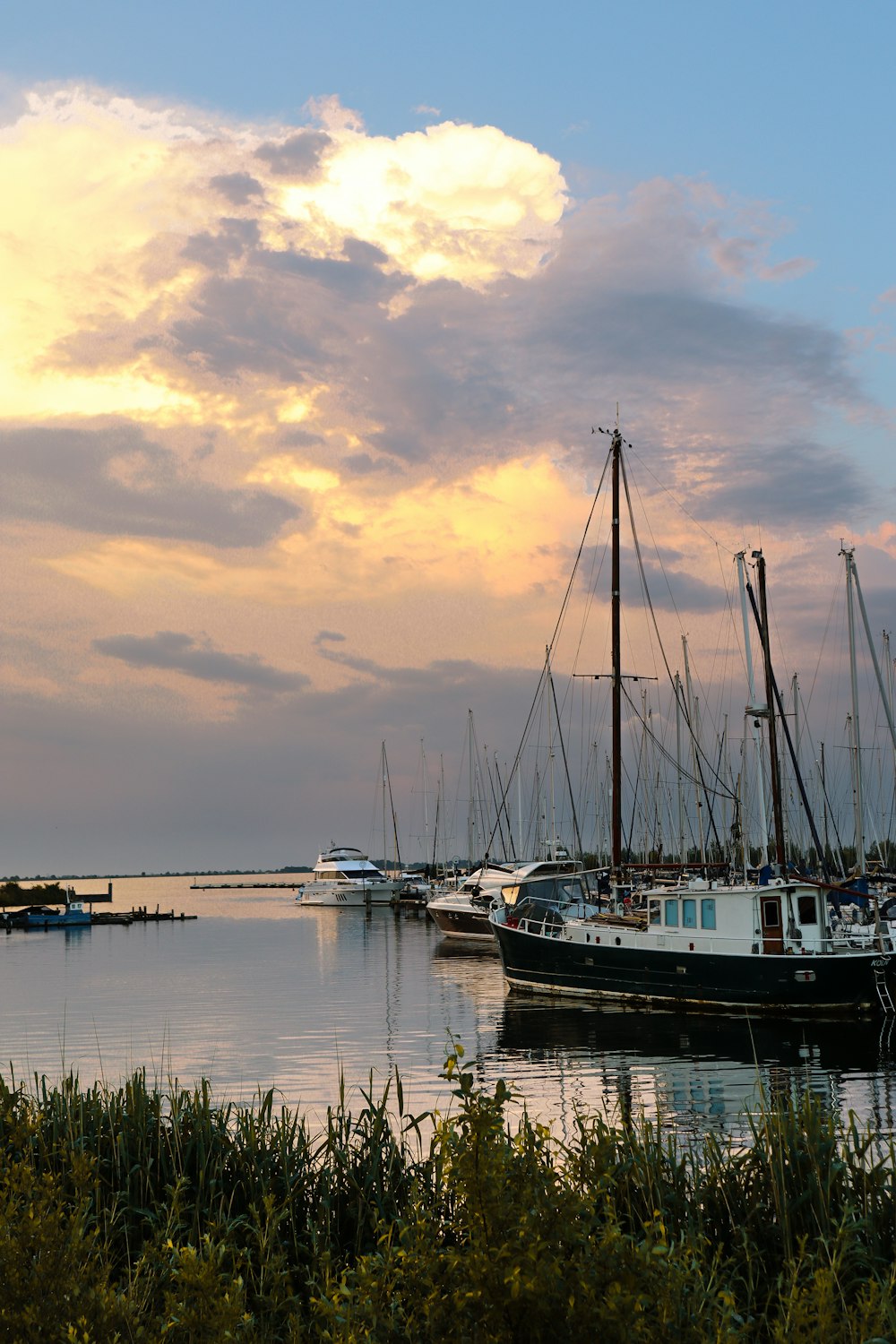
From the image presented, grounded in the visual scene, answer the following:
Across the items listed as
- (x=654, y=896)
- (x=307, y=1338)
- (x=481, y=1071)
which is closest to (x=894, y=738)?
(x=654, y=896)

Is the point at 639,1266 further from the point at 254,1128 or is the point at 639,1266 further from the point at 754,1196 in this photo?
the point at 254,1128

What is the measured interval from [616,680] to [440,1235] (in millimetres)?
40251

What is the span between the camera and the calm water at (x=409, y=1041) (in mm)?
26500

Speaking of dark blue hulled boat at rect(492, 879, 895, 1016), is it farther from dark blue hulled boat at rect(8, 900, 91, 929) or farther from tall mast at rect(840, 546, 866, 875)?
dark blue hulled boat at rect(8, 900, 91, 929)

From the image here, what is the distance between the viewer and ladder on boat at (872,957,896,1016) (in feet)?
116

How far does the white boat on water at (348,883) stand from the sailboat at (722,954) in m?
88.7

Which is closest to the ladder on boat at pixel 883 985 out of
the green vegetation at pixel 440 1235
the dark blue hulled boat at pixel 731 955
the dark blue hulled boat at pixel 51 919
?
the dark blue hulled boat at pixel 731 955

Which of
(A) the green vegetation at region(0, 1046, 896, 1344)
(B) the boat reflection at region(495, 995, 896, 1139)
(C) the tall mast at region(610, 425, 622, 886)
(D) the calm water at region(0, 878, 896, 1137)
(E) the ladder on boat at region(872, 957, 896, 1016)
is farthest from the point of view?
(C) the tall mast at region(610, 425, 622, 886)

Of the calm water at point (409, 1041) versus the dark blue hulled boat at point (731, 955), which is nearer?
the calm water at point (409, 1041)

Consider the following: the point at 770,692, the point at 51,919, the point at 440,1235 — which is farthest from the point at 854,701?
the point at 51,919

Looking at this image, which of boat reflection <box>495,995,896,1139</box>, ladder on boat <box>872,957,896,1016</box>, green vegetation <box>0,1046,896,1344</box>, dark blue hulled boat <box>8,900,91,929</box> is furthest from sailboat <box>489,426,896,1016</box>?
dark blue hulled boat <box>8,900,91,929</box>

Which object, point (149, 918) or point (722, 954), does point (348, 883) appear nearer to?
point (149, 918)

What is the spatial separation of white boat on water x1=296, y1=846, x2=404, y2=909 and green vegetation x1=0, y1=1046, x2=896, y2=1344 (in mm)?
119269

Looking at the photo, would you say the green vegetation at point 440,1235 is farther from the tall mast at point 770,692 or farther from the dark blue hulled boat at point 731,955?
the tall mast at point 770,692
